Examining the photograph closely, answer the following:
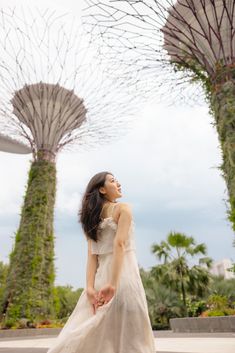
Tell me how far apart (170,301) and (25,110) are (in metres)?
12.2

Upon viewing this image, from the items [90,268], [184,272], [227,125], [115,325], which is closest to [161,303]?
[184,272]

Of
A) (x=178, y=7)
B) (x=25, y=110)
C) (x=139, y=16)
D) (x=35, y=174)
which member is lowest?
(x=35, y=174)

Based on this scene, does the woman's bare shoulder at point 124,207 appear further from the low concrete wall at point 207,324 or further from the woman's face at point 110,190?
the low concrete wall at point 207,324

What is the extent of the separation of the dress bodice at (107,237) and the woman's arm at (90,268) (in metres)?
0.04

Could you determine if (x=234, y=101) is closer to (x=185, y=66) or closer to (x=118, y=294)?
(x=185, y=66)

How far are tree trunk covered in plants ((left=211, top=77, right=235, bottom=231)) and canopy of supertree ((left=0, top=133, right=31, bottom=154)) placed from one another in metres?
8.80

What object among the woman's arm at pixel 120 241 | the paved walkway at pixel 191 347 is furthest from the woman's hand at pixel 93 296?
the paved walkway at pixel 191 347

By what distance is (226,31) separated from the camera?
895 centimetres

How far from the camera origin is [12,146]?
579 inches

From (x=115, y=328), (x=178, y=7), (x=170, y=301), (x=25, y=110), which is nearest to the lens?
(x=115, y=328)

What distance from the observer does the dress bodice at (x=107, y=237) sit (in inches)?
71.7

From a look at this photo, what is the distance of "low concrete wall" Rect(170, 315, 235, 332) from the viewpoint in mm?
6523

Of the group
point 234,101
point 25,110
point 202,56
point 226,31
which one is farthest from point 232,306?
point 25,110

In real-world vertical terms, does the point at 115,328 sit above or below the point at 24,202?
below
